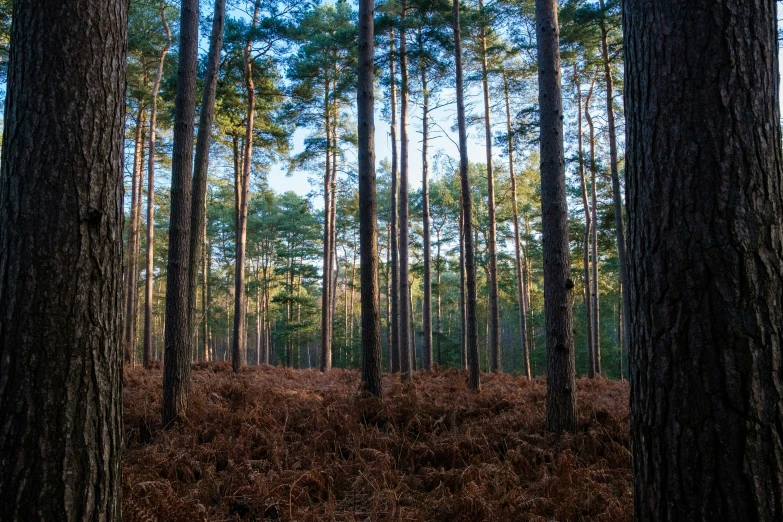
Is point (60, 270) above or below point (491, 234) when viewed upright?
below

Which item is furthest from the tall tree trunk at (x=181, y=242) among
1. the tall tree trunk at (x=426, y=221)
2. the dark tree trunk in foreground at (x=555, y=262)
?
the tall tree trunk at (x=426, y=221)

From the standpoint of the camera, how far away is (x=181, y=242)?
22.2ft

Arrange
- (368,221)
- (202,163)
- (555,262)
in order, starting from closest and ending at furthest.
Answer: (555,262), (202,163), (368,221)

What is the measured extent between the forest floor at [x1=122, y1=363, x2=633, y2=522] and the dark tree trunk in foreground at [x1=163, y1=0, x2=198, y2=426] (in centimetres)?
54

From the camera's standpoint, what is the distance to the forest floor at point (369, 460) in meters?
4.14

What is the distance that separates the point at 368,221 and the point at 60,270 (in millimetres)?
6099

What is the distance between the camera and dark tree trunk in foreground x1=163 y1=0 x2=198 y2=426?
676 centimetres

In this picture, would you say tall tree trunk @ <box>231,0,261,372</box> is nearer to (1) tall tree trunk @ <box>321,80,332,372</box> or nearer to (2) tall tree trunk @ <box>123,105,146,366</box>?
(1) tall tree trunk @ <box>321,80,332,372</box>

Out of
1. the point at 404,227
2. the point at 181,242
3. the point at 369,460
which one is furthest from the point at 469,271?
the point at 181,242

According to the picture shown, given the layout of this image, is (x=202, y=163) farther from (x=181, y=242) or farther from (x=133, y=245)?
(x=133, y=245)

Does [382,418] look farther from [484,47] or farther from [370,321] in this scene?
[484,47]

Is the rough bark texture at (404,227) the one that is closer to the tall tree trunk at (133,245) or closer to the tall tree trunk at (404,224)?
the tall tree trunk at (404,224)

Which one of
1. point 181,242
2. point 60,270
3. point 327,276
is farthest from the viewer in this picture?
point 327,276

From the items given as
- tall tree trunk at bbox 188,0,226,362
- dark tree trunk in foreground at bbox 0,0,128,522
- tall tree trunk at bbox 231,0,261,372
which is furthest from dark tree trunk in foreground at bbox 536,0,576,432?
tall tree trunk at bbox 231,0,261,372
